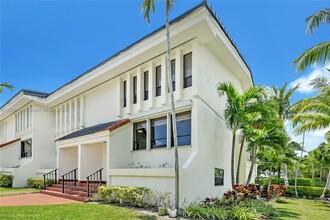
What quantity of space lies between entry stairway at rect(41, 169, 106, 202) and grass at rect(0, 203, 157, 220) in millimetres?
2256

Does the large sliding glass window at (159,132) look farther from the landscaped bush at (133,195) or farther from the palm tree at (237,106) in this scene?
the palm tree at (237,106)

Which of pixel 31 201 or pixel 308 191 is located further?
pixel 308 191

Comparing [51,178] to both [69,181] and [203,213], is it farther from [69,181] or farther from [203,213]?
[203,213]

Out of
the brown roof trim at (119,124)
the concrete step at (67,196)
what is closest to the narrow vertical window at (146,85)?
the brown roof trim at (119,124)

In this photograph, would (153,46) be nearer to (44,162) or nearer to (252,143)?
(252,143)

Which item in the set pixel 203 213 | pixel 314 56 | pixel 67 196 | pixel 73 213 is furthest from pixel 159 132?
pixel 314 56

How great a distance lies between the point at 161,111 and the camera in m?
13.9

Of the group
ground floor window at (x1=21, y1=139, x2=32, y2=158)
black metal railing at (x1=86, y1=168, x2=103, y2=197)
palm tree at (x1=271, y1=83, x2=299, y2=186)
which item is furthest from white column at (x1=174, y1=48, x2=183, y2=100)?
palm tree at (x1=271, y1=83, x2=299, y2=186)

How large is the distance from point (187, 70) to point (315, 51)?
5337 millimetres

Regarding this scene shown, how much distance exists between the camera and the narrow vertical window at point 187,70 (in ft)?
43.2

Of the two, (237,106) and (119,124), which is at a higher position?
(237,106)

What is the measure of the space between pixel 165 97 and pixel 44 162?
49.3 feet

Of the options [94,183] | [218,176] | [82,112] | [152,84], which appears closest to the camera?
A: [218,176]

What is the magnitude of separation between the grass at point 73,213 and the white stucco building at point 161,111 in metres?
1.70
